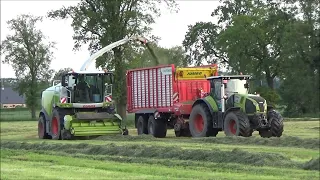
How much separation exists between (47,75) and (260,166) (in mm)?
58806

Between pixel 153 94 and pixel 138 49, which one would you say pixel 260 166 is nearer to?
pixel 153 94

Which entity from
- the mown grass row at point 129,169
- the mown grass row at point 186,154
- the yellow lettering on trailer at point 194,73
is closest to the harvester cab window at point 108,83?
the yellow lettering on trailer at point 194,73

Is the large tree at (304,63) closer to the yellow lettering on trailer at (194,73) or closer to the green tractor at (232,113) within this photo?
the yellow lettering on trailer at (194,73)

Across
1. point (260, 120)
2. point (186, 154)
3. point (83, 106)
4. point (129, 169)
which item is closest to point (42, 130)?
point (83, 106)

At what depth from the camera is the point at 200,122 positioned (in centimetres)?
2266

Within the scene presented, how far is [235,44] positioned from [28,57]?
22.6 metres

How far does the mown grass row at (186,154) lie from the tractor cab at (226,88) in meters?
5.14

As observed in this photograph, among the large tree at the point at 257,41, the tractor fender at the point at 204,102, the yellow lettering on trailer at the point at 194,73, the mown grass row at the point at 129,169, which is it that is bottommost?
the mown grass row at the point at 129,169

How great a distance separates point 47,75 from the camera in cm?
6969

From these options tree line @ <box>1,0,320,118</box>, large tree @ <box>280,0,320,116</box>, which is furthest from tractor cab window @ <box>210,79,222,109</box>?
large tree @ <box>280,0,320,116</box>

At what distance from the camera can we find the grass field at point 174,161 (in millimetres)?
12148

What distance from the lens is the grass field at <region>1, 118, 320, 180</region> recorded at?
12.1 meters

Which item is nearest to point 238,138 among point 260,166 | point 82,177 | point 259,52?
point 260,166

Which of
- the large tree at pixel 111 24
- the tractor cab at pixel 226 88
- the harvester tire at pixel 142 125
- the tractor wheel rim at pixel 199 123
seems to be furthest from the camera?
the large tree at pixel 111 24
